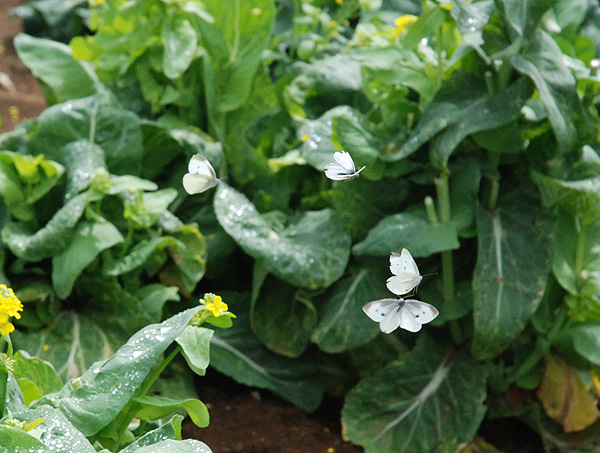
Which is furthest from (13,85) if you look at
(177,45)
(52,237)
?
(52,237)

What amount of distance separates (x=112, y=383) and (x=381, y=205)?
1231mm

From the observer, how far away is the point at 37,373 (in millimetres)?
1691

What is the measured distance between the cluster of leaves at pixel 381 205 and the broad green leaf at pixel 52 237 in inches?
0.5

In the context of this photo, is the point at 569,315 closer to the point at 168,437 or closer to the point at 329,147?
the point at 329,147

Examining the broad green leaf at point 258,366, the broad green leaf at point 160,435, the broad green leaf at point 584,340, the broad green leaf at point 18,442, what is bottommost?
the broad green leaf at point 258,366

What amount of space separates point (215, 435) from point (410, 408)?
62cm

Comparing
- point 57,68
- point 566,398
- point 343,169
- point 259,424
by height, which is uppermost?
point 343,169

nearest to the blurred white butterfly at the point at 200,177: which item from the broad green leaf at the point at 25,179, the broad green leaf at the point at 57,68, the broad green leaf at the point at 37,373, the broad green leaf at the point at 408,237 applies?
the broad green leaf at the point at 37,373

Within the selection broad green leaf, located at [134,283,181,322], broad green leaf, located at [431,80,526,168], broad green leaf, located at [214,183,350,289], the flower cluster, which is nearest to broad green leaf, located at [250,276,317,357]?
broad green leaf, located at [214,183,350,289]

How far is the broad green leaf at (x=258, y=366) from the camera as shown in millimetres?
2457

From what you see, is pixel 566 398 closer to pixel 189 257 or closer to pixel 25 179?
pixel 189 257

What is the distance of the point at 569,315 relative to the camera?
2.34 meters

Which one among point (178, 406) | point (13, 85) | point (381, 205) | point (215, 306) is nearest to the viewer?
point (215, 306)

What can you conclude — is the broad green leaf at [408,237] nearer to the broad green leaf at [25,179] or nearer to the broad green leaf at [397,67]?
the broad green leaf at [397,67]
